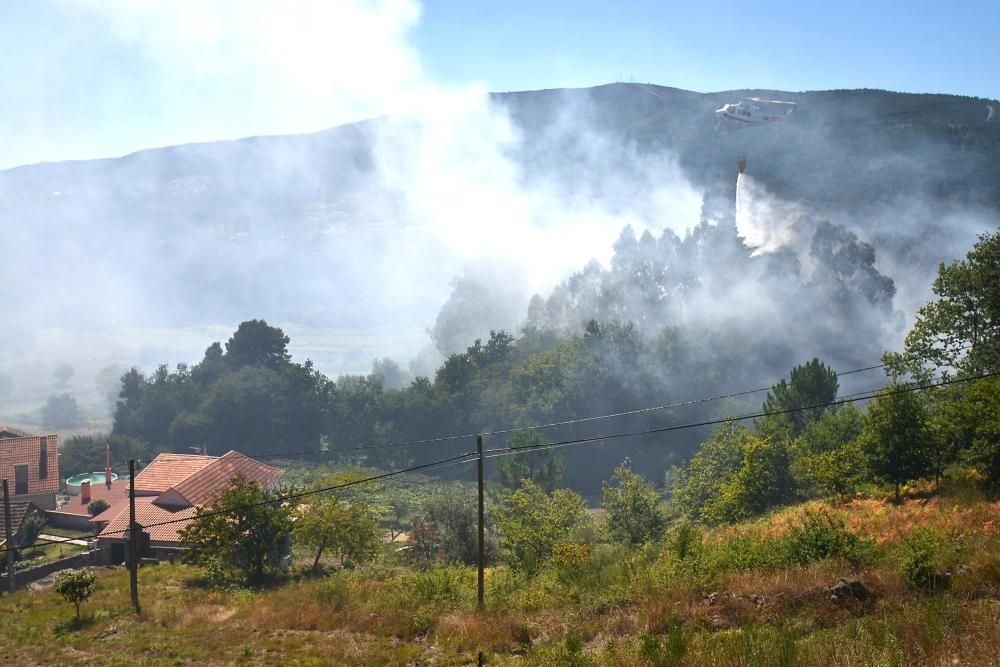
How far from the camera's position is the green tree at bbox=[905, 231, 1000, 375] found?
33094mm

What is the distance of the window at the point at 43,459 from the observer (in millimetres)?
56250

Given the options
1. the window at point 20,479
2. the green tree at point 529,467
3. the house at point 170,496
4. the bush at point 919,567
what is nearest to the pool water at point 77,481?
the window at point 20,479

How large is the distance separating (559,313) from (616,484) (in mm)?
49050

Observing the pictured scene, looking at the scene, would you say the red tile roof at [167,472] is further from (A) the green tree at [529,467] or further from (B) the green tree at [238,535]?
(A) the green tree at [529,467]

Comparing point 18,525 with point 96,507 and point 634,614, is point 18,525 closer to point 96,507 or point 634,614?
point 96,507

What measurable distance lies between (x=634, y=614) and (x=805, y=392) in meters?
37.5

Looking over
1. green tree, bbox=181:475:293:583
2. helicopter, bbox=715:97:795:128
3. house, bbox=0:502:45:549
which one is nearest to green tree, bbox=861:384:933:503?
green tree, bbox=181:475:293:583

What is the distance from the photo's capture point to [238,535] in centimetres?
3403

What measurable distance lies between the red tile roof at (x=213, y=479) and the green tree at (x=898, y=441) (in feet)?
110

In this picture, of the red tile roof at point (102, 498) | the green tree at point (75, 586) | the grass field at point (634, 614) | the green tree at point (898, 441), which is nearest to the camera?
the grass field at point (634, 614)

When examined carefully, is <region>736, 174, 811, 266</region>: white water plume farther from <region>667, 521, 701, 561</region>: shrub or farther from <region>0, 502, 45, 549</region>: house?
<region>0, 502, 45, 549</region>: house

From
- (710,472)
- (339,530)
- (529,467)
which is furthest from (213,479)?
(710,472)

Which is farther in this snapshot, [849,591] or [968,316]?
[968,316]

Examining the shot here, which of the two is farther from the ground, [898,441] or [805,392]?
[805,392]
